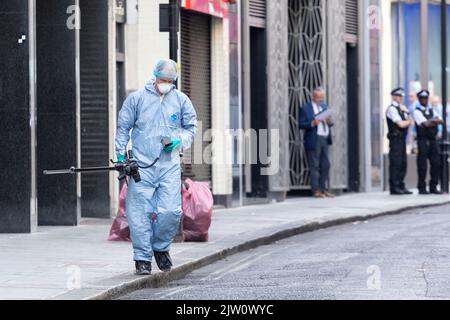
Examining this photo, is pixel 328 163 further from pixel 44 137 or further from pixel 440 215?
pixel 44 137

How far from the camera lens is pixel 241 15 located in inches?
973

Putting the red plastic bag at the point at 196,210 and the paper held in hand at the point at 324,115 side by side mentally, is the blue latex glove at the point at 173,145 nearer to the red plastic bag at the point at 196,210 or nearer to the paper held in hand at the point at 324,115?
the red plastic bag at the point at 196,210

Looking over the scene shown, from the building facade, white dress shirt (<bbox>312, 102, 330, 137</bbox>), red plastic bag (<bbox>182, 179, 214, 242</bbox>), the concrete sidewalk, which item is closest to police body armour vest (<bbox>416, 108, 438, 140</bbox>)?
the building facade

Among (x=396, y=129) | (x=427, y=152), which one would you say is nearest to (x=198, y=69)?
(x=396, y=129)

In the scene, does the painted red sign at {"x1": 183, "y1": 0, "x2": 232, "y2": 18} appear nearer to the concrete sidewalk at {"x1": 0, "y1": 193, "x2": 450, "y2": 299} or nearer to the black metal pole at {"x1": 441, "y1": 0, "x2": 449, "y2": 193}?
the concrete sidewalk at {"x1": 0, "y1": 193, "x2": 450, "y2": 299}

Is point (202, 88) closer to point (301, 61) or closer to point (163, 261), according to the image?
point (301, 61)

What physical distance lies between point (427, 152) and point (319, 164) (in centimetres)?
300

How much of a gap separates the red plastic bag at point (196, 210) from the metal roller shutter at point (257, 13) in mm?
9049

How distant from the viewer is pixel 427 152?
2898 cm

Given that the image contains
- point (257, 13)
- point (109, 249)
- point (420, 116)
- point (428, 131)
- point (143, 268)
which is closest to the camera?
point (143, 268)

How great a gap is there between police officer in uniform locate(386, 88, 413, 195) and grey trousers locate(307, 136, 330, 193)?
4.78ft

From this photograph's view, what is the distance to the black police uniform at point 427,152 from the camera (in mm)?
28562
